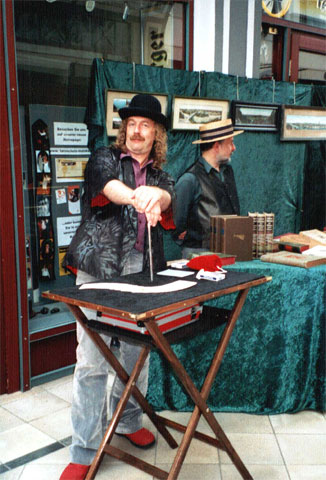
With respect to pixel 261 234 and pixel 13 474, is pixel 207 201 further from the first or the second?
pixel 13 474

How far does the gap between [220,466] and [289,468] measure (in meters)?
0.34

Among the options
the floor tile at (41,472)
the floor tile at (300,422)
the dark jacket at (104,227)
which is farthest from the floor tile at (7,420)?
the floor tile at (300,422)

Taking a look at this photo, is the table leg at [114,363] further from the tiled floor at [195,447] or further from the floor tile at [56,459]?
the floor tile at [56,459]

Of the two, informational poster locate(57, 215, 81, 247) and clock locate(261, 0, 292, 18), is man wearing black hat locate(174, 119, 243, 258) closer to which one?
informational poster locate(57, 215, 81, 247)

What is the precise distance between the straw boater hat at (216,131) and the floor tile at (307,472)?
2.25 meters

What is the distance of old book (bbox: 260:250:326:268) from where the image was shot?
2.90 meters

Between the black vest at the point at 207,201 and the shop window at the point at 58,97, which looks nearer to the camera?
the shop window at the point at 58,97

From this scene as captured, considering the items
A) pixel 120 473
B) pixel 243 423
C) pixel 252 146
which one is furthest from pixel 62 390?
pixel 252 146

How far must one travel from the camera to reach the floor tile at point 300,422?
2797mm

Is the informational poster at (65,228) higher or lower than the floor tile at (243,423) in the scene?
higher

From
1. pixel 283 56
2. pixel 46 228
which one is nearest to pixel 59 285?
Answer: pixel 46 228

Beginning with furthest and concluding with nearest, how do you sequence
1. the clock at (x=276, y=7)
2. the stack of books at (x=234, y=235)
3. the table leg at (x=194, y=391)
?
the clock at (x=276, y=7), the stack of books at (x=234, y=235), the table leg at (x=194, y=391)

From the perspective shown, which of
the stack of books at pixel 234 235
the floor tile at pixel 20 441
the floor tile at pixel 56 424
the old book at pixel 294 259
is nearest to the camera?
the floor tile at pixel 20 441

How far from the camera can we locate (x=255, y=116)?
4.36 meters
